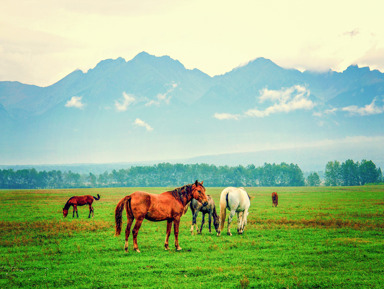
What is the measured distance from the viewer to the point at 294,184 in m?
179

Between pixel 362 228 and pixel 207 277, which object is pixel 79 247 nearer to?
pixel 207 277

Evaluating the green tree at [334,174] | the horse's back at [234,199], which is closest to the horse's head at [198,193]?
the horse's back at [234,199]

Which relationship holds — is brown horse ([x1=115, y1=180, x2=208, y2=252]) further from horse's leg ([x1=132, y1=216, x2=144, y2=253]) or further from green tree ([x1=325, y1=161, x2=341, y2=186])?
green tree ([x1=325, y1=161, x2=341, y2=186])

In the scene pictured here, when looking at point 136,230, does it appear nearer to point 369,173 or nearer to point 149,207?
point 149,207

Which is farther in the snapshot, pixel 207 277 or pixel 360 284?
pixel 207 277

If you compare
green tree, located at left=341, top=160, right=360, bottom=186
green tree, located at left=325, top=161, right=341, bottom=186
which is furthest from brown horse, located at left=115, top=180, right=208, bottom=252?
green tree, located at left=325, top=161, right=341, bottom=186

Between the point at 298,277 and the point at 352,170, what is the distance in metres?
168

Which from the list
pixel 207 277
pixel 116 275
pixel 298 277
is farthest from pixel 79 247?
pixel 298 277

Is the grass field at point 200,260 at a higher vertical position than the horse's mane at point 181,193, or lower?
lower

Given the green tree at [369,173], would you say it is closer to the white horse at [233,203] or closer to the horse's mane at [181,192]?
the white horse at [233,203]

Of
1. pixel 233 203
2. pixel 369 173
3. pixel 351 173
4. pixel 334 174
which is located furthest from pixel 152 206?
pixel 334 174

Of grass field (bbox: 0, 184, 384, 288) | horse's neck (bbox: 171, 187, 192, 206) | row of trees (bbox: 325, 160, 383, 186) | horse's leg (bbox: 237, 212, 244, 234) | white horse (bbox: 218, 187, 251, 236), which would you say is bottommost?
grass field (bbox: 0, 184, 384, 288)

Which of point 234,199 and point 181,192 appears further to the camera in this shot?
point 234,199

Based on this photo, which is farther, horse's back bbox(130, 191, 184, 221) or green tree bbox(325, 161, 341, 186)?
green tree bbox(325, 161, 341, 186)
